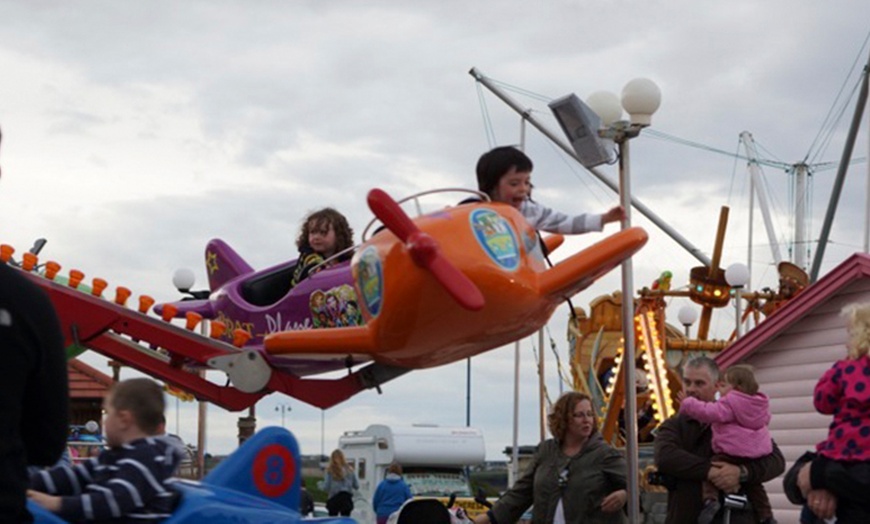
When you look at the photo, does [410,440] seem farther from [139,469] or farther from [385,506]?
[139,469]

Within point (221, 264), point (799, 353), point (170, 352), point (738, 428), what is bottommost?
point (738, 428)

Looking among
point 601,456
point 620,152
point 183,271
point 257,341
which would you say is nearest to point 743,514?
point 601,456

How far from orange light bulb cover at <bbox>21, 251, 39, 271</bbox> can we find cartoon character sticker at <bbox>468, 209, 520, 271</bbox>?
3.45m

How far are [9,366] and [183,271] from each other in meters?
7.53

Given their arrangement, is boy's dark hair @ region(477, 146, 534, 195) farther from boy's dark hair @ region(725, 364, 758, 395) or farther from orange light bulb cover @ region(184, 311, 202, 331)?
orange light bulb cover @ region(184, 311, 202, 331)

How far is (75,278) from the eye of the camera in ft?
25.9

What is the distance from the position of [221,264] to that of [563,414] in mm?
2890

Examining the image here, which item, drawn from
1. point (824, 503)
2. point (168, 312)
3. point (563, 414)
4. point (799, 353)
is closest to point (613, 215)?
point (563, 414)

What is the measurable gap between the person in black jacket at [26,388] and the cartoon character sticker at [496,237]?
102 inches

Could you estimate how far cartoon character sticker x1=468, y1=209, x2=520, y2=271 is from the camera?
564 cm

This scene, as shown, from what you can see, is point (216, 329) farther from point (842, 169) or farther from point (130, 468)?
point (842, 169)

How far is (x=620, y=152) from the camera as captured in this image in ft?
26.5

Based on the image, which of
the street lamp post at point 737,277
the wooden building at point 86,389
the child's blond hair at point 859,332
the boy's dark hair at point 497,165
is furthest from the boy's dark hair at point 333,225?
the wooden building at point 86,389

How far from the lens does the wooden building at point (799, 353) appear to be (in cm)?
1248
